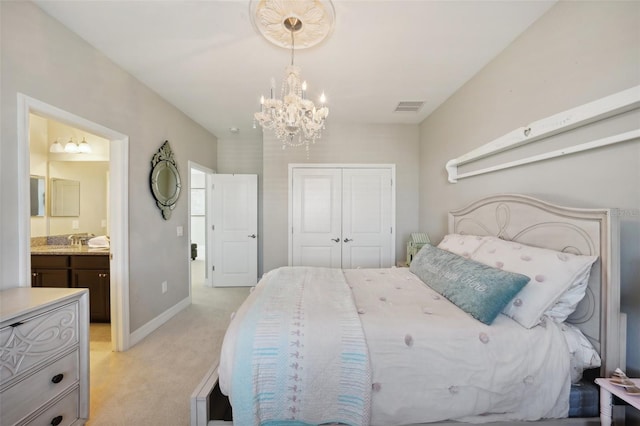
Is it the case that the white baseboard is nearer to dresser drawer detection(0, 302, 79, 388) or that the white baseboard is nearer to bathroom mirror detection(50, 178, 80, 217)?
dresser drawer detection(0, 302, 79, 388)

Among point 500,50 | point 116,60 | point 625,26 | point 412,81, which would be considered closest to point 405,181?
point 412,81

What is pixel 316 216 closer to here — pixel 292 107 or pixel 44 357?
pixel 292 107

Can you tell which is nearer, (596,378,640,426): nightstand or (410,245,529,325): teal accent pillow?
(596,378,640,426): nightstand

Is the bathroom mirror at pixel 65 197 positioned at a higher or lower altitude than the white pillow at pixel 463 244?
higher

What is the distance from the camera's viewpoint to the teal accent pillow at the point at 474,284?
4.20 ft

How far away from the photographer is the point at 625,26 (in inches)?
48.6

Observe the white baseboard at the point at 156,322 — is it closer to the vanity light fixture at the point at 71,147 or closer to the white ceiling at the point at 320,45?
the vanity light fixture at the point at 71,147

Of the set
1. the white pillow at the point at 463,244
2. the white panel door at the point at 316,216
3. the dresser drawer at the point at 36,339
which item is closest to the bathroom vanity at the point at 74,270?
the dresser drawer at the point at 36,339

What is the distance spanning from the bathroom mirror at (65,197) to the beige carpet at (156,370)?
1.54 meters

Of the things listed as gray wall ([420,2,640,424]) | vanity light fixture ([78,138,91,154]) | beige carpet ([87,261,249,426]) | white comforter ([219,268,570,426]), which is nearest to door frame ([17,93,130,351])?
beige carpet ([87,261,249,426])

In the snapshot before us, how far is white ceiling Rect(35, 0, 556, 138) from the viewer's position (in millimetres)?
1646

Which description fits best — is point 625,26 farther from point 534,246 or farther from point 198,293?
point 198,293

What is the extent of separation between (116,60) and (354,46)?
2.13m

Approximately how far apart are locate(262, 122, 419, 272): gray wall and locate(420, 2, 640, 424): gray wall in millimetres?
1367
